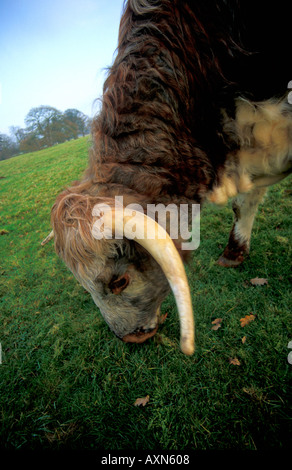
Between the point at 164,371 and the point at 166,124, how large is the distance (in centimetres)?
250

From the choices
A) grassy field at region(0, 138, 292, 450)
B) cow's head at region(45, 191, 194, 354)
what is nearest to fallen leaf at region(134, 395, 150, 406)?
grassy field at region(0, 138, 292, 450)

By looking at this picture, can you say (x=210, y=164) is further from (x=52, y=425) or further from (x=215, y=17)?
(x=52, y=425)

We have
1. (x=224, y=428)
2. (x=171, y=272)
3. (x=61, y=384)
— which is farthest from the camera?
(x=61, y=384)

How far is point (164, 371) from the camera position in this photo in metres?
2.64

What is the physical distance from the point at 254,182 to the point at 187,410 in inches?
91.6

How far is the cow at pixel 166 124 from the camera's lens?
69.6 inches

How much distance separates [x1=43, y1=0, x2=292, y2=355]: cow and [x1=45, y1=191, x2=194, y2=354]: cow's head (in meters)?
Result: 0.01

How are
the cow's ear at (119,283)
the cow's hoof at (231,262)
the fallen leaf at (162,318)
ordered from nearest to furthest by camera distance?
the cow's ear at (119,283)
the fallen leaf at (162,318)
the cow's hoof at (231,262)

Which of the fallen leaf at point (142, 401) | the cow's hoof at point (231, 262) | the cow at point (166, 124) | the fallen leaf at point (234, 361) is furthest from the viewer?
the cow's hoof at point (231, 262)

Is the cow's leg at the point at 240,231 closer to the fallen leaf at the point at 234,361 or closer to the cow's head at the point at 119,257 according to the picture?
the fallen leaf at the point at 234,361

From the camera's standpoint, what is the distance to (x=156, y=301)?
2457 millimetres

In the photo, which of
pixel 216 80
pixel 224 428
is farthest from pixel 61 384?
pixel 216 80

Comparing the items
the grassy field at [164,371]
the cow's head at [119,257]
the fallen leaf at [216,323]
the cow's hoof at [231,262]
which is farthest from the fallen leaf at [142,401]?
the cow's hoof at [231,262]

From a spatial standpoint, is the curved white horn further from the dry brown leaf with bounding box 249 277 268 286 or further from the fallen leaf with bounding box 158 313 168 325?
the dry brown leaf with bounding box 249 277 268 286
